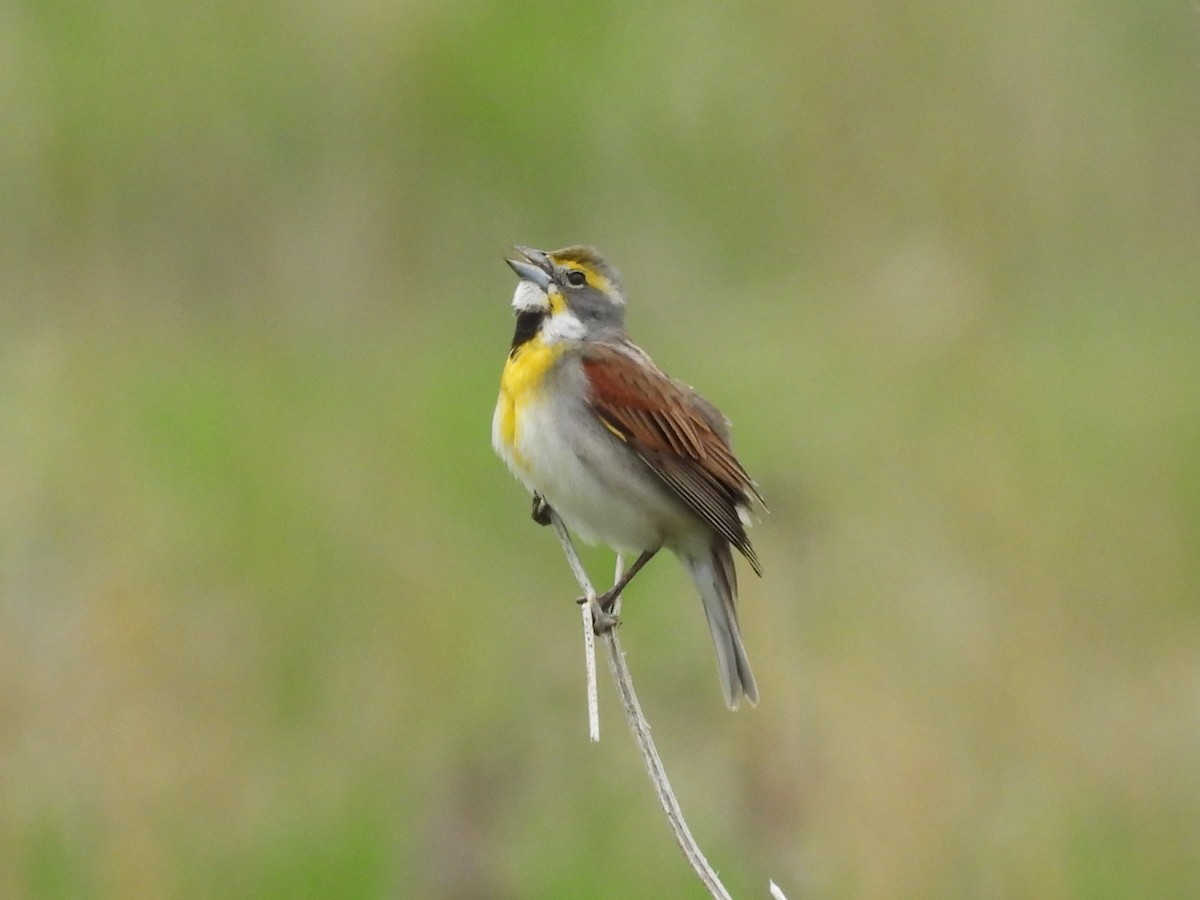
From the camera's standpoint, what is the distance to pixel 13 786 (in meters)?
6.04

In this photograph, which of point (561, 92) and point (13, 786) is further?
point (561, 92)

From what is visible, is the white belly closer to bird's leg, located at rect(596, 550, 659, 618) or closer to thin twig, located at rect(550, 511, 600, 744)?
bird's leg, located at rect(596, 550, 659, 618)

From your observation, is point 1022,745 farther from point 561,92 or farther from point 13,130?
point 561,92

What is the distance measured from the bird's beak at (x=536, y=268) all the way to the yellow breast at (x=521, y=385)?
14cm

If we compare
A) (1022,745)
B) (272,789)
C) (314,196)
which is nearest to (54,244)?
(314,196)

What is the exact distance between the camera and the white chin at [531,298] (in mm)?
5777

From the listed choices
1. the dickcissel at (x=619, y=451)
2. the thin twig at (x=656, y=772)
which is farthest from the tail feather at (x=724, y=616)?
the thin twig at (x=656, y=772)

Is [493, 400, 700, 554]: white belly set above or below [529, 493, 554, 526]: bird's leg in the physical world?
above

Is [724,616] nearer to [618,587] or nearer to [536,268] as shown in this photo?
[618,587]

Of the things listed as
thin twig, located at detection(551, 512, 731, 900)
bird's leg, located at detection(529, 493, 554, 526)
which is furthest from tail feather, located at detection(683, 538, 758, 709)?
thin twig, located at detection(551, 512, 731, 900)

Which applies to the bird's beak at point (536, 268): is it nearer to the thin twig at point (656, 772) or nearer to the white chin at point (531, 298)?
the white chin at point (531, 298)

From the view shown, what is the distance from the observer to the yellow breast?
564 cm

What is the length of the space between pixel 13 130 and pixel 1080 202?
4648mm

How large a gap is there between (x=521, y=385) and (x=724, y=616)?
0.77 m
